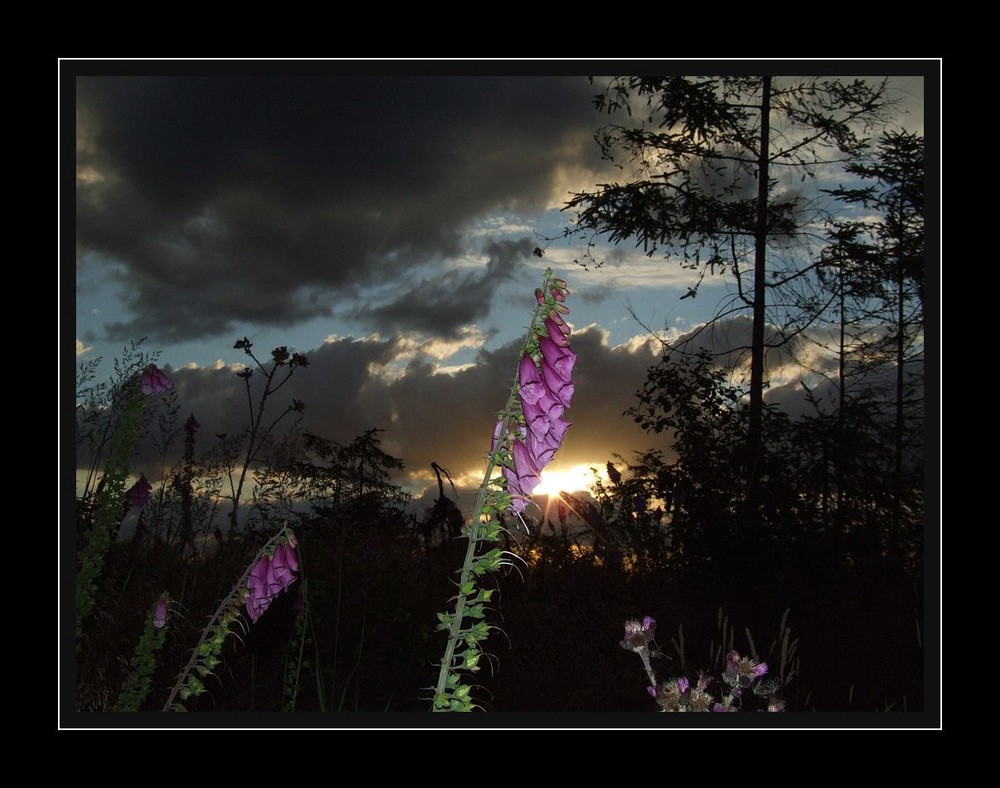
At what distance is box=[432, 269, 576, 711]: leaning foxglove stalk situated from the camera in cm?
171

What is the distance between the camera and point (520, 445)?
5.74ft

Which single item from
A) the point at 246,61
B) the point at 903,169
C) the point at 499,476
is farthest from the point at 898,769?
the point at 246,61

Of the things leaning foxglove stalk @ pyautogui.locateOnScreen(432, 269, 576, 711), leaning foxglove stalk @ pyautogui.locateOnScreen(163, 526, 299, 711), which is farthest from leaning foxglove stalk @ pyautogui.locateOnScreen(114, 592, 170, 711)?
leaning foxglove stalk @ pyautogui.locateOnScreen(432, 269, 576, 711)

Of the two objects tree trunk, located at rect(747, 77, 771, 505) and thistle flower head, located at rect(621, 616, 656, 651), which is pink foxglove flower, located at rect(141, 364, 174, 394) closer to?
thistle flower head, located at rect(621, 616, 656, 651)

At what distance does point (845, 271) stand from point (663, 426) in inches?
51.3

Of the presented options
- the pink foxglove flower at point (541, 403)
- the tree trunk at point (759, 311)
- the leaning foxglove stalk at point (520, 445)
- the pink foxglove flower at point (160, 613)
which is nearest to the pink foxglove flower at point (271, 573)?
the pink foxglove flower at point (160, 613)

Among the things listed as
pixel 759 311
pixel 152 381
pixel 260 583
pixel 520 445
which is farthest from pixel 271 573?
pixel 759 311

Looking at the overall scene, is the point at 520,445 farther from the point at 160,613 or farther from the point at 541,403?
the point at 160,613

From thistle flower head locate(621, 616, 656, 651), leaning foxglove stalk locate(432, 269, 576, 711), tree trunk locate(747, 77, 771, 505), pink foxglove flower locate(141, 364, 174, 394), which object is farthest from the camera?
tree trunk locate(747, 77, 771, 505)

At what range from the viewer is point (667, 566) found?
4754 millimetres

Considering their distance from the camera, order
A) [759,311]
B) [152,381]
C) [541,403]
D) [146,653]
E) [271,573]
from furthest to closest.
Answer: [759,311] → [152,381] → [146,653] → [271,573] → [541,403]

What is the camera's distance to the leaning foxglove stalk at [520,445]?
171cm

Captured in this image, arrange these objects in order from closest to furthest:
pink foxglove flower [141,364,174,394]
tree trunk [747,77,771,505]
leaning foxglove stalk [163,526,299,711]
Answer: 1. leaning foxglove stalk [163,526,299,711]
2. pink foxglove flower [141,364,174,394]
3. tree trunk [747,77,771,505]
